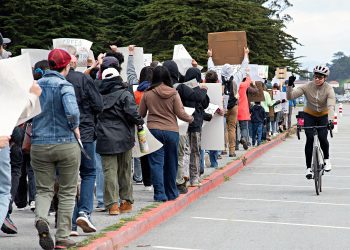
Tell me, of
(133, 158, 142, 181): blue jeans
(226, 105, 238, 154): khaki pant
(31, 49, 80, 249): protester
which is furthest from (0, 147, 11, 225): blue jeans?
(226, 105, 238, 154): khaki pant

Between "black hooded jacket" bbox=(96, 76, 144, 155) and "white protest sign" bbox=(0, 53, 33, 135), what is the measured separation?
12.4 ft

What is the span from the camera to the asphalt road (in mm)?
10656

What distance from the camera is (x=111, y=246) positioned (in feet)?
32.1

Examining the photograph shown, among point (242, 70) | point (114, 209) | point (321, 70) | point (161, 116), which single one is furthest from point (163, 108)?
point (242, 70)

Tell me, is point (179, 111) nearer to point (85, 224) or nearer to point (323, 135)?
point (85, 224)

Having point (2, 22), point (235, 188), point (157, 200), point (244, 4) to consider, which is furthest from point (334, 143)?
point (244, 4)

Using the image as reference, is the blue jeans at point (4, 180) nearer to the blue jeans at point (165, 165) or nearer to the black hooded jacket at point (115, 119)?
the black hooded jacket at point (115, 119)

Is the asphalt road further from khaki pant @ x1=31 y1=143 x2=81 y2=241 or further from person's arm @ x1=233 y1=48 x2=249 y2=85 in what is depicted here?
person's arm @ x1=233 y1=48 x2=249 y2=85

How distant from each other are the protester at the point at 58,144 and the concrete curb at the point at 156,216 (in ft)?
1.48

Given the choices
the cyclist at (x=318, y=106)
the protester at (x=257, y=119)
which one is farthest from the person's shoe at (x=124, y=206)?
the protester at (x=257, y=119)

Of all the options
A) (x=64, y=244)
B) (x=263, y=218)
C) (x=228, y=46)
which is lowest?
(x=263, y=218)

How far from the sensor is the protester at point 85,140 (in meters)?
10.1

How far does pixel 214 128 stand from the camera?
17.5 m

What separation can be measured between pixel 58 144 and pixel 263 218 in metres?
4.52
